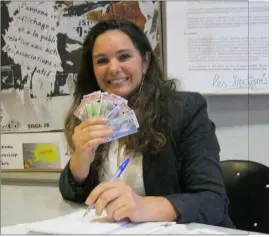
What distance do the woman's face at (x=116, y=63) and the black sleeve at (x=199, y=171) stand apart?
148 millimetres

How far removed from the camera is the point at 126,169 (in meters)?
0.76

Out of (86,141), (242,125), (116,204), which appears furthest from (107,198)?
(242,125)

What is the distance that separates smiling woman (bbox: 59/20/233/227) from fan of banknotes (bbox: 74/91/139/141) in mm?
34

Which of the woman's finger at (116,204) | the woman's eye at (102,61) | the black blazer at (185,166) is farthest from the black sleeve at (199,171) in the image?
the woman's eye at (102,61)

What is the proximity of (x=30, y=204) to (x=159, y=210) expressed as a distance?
13.2 inches

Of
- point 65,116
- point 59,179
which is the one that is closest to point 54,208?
point 59,179

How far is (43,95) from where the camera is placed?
879 mm

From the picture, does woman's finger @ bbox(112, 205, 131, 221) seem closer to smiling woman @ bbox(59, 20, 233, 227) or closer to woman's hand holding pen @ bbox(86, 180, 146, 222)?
woman's hand holding pen @ bbox(86, 180, 146, 222)

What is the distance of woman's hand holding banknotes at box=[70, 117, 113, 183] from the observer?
0.67 meters

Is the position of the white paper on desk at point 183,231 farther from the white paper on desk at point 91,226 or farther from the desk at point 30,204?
the desk at point 30,204

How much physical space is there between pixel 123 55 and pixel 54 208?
0.37m

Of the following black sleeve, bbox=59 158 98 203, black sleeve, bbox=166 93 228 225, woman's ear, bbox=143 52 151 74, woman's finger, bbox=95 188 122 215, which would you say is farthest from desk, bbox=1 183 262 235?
woman's ear, bbox=143 52 151 74

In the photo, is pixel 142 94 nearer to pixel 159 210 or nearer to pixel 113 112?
pixel 113 112

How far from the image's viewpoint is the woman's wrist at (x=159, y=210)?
633 mm
